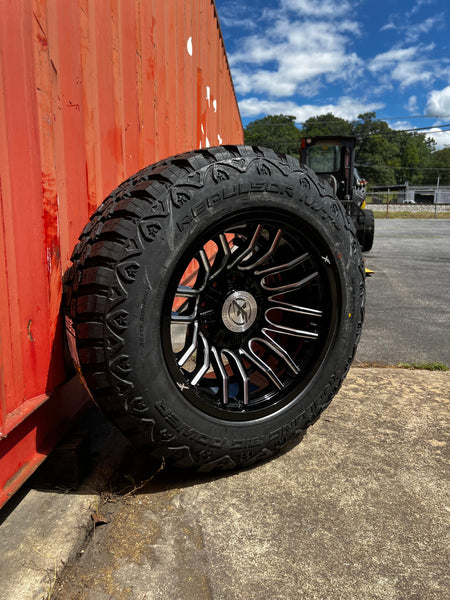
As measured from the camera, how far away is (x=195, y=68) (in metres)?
4.54

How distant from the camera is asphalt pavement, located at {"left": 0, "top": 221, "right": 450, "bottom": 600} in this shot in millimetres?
1304

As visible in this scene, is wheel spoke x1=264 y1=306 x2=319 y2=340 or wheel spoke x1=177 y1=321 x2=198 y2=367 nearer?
wheel spoke x1=177 y1=321 x2=198 y2=367

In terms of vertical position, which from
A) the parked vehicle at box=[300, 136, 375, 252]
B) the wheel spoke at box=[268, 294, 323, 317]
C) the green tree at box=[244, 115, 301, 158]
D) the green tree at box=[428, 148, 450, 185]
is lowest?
the wheel spoke at box=[268, 294, 323, 317]

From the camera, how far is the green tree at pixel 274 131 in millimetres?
103250

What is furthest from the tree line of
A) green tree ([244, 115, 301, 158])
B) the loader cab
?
the loader cab

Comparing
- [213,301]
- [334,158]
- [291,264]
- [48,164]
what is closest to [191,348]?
[213,301]

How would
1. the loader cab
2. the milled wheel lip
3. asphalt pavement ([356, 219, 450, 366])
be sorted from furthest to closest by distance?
the loader cab, asphalt pavement ([356, 219, 450, 366]), the milled wheel lip

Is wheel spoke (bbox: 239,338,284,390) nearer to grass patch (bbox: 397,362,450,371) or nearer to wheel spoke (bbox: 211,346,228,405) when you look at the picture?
wheel spoke (bbox: 211,346,228,405)

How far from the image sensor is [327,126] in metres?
107

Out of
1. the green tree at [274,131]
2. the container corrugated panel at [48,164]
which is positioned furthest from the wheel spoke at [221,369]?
the green tree at [274,131]

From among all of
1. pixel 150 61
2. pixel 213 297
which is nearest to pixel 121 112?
pixel 150 61

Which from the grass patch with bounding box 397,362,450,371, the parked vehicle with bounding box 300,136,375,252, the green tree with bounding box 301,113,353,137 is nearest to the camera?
the grass patch with bounding box 397,362,450,371

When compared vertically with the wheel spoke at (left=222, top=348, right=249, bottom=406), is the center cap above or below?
above

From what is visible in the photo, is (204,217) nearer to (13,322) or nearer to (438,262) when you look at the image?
(13,322)
